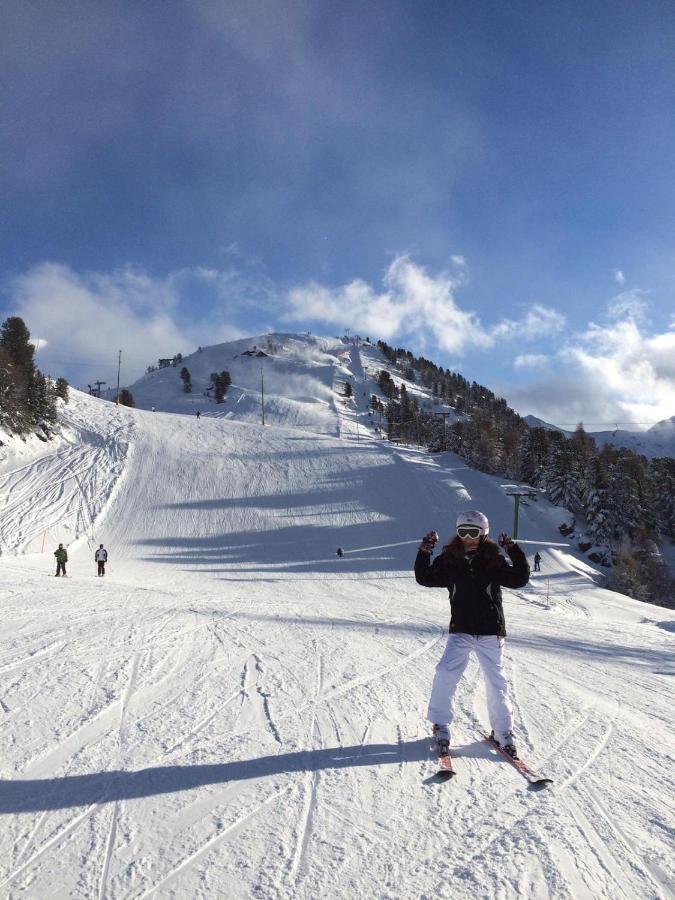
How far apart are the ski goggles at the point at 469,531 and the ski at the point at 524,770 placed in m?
1.88

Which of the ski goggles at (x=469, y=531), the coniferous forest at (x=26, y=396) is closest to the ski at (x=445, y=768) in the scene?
the ski goggles at (x=469, y=531)

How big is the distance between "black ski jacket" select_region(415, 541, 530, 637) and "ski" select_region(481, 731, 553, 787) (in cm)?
99

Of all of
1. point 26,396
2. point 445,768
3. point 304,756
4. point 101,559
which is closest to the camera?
point 445,768

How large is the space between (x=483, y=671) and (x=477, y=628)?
1.32 ft

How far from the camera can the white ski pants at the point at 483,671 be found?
4047 mm

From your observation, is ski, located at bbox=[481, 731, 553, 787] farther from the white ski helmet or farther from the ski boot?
the white ski helmet

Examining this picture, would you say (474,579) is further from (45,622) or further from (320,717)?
(45,622)

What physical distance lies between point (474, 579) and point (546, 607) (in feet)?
56.9

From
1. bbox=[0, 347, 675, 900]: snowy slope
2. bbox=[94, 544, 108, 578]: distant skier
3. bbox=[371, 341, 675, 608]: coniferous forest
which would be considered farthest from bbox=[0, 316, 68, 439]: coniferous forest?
bbox=[371, 341, 675, 608]: coniferous forest

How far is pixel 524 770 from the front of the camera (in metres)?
3.72

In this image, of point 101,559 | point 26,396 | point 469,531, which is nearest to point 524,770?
point 469,531

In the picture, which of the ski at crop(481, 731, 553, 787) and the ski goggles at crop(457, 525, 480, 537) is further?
the ski goggles at crop(457, 525, 480, 537)

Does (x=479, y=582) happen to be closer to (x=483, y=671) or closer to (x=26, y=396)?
(x=483, y=671)

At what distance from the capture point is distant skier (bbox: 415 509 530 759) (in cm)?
Result: 402
